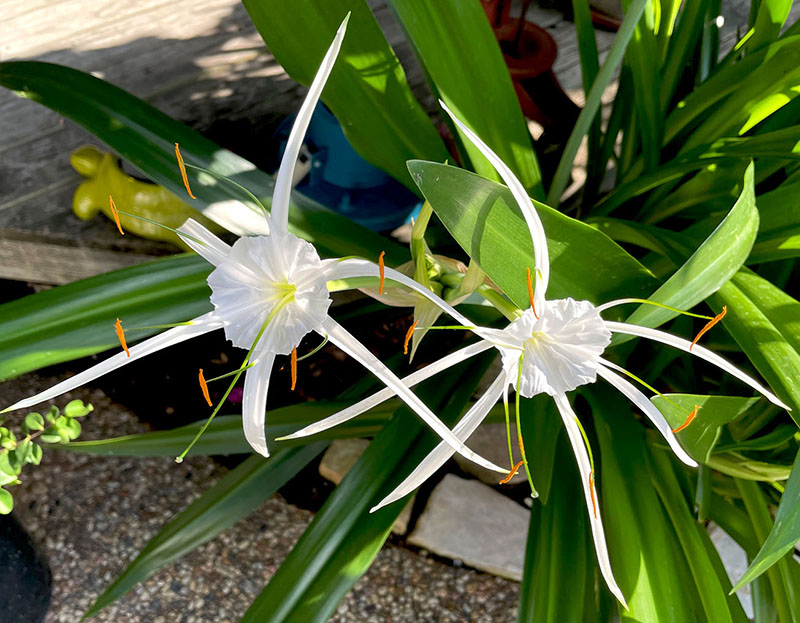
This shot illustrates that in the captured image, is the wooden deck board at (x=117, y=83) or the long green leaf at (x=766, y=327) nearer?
the long green leaf at (x=766, y=327)

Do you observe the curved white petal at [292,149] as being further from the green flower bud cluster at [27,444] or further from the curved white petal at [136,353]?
the green flower bud cluster at [27,444]

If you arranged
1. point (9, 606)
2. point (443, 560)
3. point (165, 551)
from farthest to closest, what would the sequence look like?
point (443, 560) → point (9, 606) → point (165, 551)

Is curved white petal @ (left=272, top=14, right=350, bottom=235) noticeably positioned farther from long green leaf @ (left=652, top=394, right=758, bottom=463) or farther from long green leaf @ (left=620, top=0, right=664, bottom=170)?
long green leaf @ (left=620, top=0, right=664, bottom=170)

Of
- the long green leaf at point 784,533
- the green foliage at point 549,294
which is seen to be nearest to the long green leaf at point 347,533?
the green foliage at point 549,294

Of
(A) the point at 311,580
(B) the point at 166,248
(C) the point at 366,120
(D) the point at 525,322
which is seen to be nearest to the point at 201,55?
(B) the point at 166,248

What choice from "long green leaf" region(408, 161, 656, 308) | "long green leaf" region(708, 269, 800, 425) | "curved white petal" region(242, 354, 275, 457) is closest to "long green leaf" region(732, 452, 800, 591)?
"long green leaf" region(708, 269, 800, 425)

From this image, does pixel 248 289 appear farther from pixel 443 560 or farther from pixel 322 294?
pixel 443 560

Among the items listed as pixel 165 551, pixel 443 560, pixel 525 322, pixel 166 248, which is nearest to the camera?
pixel 525 322
